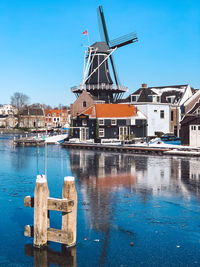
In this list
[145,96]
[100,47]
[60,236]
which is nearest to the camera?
[60,236]

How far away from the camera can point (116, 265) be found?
1100 cm

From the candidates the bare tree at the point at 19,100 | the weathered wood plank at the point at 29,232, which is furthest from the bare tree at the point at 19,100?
the weathered wood plank at the point at 29,232

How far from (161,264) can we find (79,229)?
416 cm

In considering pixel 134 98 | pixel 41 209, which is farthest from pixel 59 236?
pixel 134 98

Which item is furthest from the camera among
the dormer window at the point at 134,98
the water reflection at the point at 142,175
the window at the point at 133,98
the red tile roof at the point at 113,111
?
the window at the point at 133,98

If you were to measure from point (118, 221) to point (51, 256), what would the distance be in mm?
4113

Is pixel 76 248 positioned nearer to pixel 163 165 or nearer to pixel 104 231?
pixel 104 231

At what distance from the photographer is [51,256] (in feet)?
38.3

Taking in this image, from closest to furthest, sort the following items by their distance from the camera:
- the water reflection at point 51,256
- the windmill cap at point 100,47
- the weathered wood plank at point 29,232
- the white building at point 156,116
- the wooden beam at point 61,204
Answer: the water reflection at point 51,256 → the wooden beam at point 61,204 → the weathered wood plank at point 29,232 → the white building at point 156,116 → the windmill cap at point 100,47

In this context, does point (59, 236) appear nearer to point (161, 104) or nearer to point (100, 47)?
point (161, 104)

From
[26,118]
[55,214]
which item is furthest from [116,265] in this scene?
[26,118]

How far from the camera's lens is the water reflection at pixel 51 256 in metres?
11.3

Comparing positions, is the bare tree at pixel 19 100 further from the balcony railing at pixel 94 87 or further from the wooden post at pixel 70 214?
the wooden post at pixel 70 214

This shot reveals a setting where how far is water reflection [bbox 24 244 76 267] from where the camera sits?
11.3m
